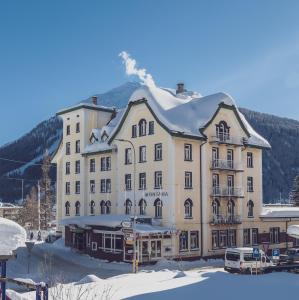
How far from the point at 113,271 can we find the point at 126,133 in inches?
575

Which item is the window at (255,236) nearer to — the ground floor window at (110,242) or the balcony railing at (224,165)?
the balcony railing at (224,165)

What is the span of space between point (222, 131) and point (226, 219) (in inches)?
321

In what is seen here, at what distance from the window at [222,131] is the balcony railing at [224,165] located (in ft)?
6.66

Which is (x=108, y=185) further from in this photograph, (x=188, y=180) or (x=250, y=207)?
(x=250, y=207)

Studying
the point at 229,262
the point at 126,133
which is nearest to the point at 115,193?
the point at 126,133

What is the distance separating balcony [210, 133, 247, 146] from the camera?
4503cm

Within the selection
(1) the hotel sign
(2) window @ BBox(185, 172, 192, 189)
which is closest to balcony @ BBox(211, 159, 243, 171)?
(2) window @ BBox(185, 172, 192, 189)

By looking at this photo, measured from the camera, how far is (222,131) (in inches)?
1834

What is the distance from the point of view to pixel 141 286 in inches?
839

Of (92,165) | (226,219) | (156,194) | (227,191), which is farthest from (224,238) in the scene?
(92,165)

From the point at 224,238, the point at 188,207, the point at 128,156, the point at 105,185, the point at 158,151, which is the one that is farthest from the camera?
the point at 105,185

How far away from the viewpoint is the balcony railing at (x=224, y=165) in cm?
4503

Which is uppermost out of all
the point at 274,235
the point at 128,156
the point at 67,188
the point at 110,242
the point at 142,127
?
the point at 142,127

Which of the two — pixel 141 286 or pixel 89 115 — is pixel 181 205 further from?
pixel 141 286
